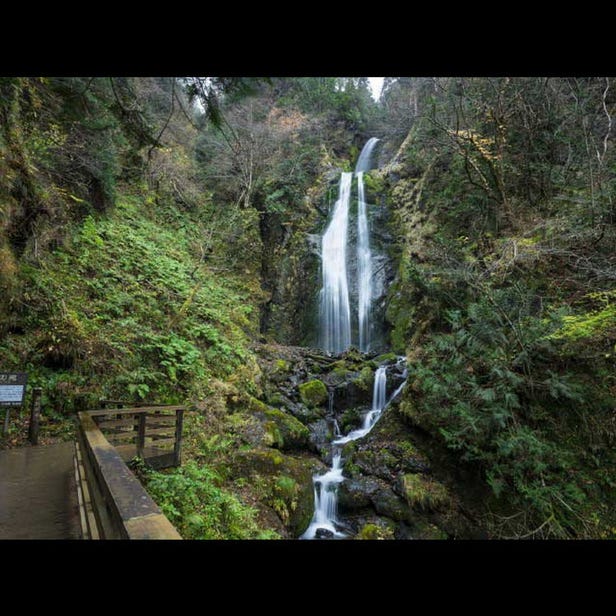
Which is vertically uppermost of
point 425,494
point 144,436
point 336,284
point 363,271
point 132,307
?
point 363,271

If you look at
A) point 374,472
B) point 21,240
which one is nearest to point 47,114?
point 21,240

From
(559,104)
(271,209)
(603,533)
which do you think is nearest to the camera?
(603,533)

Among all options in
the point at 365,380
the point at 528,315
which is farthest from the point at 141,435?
the point at 365,380

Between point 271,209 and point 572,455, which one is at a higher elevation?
point 271,209

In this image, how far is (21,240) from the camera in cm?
756

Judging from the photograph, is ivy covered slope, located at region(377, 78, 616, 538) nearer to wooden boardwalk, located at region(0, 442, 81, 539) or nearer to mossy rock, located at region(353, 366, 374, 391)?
mossy rock, located at region(353, 366, 374, 391)

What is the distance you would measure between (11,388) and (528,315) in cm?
1028

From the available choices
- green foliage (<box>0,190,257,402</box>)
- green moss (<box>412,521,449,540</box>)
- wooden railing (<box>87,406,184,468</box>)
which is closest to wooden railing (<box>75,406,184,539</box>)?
wooden railing (<box>87,406,184,468</box>)

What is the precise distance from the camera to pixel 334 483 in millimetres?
8523

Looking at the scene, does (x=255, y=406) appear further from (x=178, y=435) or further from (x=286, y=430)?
(x=178, y=435)

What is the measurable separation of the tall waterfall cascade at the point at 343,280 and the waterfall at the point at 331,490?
18.8 feet

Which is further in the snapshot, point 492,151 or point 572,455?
Answer: point 492,151

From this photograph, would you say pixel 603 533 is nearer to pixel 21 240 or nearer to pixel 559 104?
pixel 559 104
